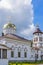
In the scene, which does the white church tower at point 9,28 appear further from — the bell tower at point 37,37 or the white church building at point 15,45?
the bell tower at point 37,37

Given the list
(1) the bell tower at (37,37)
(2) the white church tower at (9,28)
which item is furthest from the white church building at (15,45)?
(1) the bell tower at (37,37)

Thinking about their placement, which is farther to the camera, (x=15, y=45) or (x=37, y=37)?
(x=37, y=37)

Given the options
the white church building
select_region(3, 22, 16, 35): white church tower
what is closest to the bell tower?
the white church building

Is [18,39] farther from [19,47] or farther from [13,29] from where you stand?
[13,29]

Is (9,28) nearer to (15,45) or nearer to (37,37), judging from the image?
(15,45)

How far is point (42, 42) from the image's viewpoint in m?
67.5

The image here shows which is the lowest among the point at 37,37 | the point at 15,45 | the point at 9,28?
the point at 15,45

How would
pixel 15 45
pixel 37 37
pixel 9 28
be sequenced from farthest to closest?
pixel 37 37 → pixel 9 28 → pixel 15 45

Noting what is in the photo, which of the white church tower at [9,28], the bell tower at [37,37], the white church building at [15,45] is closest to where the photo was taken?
the white church building at [15,45]

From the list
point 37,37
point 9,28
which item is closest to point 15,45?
point 9,28

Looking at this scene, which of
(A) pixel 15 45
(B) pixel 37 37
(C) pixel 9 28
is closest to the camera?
(A) pixel 15 45

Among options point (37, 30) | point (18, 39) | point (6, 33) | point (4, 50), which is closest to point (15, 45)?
point (18, 39)

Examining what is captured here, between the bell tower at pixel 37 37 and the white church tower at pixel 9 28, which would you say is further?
the bell tower at pixel 37 37

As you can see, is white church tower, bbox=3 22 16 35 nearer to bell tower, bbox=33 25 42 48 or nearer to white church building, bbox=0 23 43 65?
white church building, bbox=0 23 43 65
